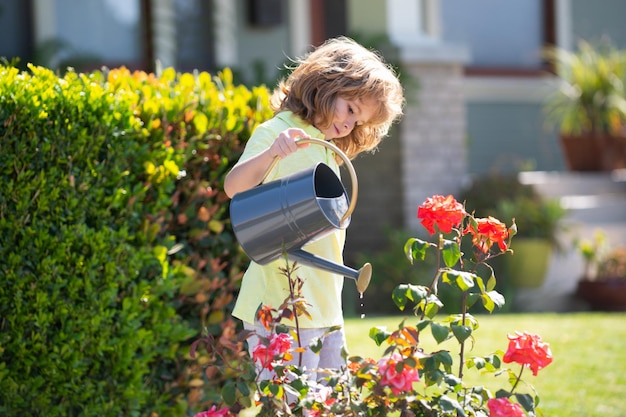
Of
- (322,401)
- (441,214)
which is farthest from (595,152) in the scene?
(322,401)

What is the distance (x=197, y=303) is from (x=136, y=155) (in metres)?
0.65

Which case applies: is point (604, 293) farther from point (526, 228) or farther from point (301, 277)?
point (301, 277)

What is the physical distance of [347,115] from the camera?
8.96 ft

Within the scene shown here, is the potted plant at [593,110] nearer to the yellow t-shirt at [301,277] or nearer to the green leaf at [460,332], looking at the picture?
the yellow t-shirt at [301,277]

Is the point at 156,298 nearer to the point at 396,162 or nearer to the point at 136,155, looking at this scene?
the point at 136,155

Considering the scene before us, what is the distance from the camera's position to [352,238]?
8875 mm

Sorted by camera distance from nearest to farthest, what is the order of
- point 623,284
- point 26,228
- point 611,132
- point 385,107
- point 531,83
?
point 385,107, point 26,228, point 623,284, point 611,132, point 531,83

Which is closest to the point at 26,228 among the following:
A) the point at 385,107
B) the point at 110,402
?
the point at 110,402

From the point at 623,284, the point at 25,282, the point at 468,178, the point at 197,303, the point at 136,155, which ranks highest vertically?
the point at 136,155

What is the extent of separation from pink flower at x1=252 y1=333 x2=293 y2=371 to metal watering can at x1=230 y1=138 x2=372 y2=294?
0.19 meters

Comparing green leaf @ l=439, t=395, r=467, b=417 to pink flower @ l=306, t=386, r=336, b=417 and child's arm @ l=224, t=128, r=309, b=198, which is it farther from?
child's arm @ l=224, t=128, r=309, b=198

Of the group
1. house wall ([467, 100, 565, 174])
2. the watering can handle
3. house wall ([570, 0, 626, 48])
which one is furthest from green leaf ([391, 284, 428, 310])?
house wall ([570, 0, 626, 48])

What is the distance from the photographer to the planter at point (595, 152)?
9.60 metres

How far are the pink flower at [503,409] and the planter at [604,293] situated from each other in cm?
610
